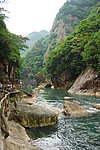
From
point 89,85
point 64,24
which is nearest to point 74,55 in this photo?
point 89,85

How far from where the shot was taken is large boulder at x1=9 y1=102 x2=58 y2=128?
38.9 feet

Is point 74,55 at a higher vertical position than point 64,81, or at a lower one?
higher

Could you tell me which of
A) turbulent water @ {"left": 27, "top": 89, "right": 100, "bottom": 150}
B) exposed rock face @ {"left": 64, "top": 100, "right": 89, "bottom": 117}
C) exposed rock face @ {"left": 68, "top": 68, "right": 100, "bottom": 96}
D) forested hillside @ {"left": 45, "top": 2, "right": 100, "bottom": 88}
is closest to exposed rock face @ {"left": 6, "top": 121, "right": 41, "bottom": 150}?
turbulent water @ {"left": 27, "top": 89, "right": 100, "bottom": 150}

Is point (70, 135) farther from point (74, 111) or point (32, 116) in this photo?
point (74, 111)

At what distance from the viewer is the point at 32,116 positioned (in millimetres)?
12180

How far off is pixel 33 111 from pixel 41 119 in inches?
32.9

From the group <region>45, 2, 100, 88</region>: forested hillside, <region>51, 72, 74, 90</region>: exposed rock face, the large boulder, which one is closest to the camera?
the large boulder

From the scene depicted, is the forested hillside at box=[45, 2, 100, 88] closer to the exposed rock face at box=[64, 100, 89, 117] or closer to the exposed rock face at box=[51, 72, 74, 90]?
the exposed rock face at box=[51, 72, 74, 90]

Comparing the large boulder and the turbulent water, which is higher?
the large boulder

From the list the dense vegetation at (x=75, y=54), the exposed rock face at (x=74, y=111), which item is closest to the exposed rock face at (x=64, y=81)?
the dense vegetation at (x=75, y=54)

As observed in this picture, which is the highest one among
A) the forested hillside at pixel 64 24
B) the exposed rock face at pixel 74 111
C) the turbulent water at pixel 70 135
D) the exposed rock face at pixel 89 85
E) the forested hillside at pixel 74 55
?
the forested hillside at pixel 64 24

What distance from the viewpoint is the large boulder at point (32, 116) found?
38.9 feet

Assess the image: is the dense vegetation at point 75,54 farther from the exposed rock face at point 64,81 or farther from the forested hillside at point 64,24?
the forested hillside at point 64,24

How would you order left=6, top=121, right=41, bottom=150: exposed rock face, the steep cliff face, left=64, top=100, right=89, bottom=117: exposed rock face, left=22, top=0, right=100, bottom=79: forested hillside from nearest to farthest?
left=6, top=121, right=41, bottom=150: exposed rock face → left=64, top=100, right=89, bottom=117: exposed rock face → left=22, top=0, right=100, bottom=79: forested hillside → the steep cliff face
